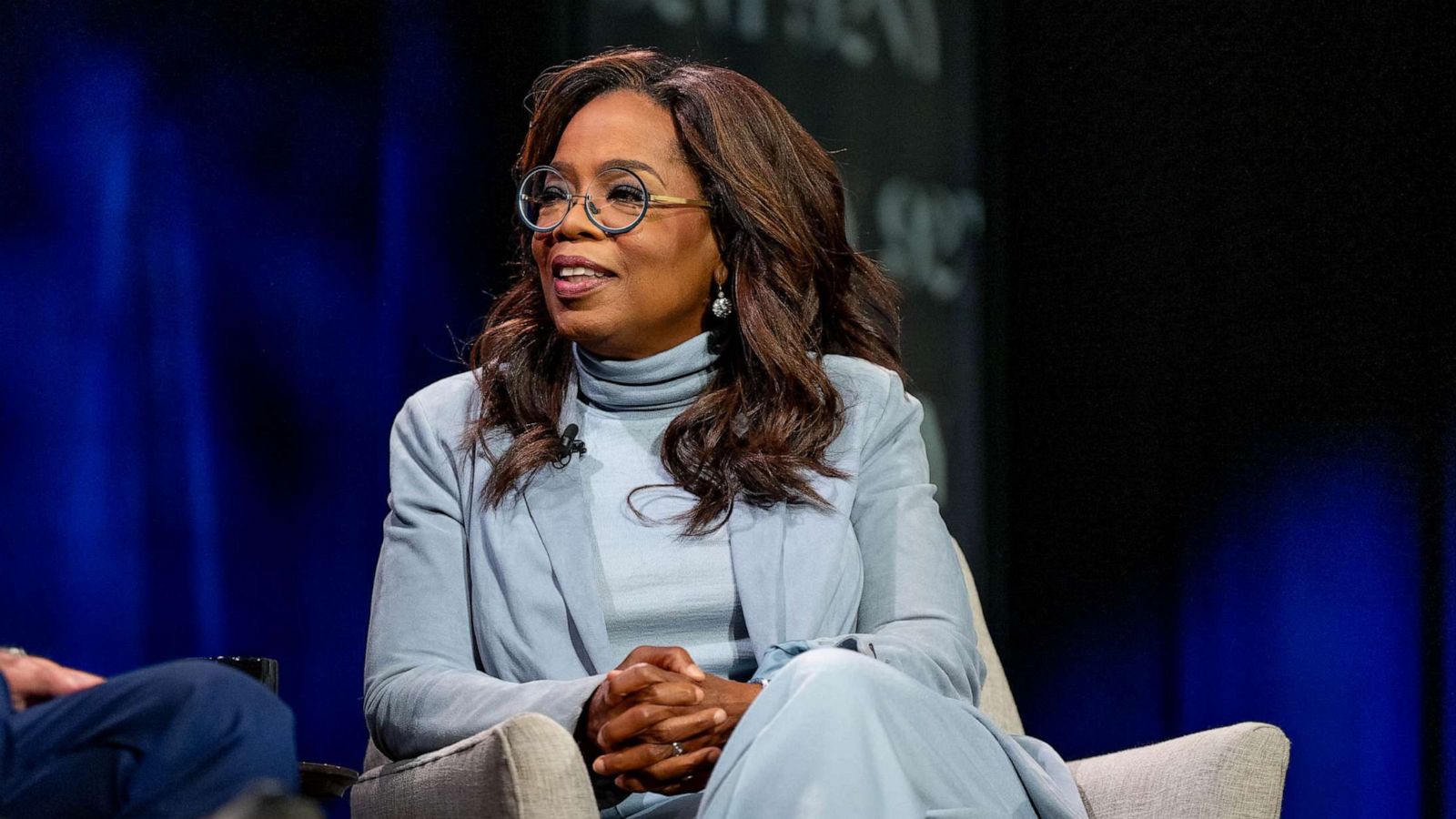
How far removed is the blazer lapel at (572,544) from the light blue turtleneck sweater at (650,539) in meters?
0.03

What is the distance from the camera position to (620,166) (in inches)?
85.4

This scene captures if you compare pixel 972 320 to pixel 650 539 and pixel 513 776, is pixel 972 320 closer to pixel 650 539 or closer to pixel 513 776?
pixel 650 539

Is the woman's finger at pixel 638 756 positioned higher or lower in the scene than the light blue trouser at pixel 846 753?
lower

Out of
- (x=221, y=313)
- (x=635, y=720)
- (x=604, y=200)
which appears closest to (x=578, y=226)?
(x=604, y=200)

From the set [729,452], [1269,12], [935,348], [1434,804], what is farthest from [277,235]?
[1434,804]

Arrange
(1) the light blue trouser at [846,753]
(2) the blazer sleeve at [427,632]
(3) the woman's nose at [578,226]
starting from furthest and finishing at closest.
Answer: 1. (3) the woman's nose at [578,226]
2. (2) the blazer sleeve at [427,632]
3. (1) the light blue trouser at [846,753]

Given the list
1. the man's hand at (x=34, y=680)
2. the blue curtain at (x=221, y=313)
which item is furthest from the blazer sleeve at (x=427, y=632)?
the man's hand at (x=34, y=680)

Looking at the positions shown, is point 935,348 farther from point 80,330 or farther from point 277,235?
point 80,330

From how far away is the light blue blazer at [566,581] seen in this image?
200cm

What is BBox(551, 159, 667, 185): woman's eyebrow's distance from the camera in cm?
217

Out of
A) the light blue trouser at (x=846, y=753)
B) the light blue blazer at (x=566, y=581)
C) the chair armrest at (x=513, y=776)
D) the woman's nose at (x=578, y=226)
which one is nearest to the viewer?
the light blue trouser at (x=846, y=753)

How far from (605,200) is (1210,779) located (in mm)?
1040

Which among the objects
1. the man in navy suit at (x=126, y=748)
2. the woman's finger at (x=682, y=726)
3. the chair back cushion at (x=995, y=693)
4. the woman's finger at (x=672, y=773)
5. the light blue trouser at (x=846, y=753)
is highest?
the man in navy suit at (x=126, y=748)

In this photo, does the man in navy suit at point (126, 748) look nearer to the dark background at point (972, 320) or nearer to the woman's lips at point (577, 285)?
the woman's lips at point (577, 285)
